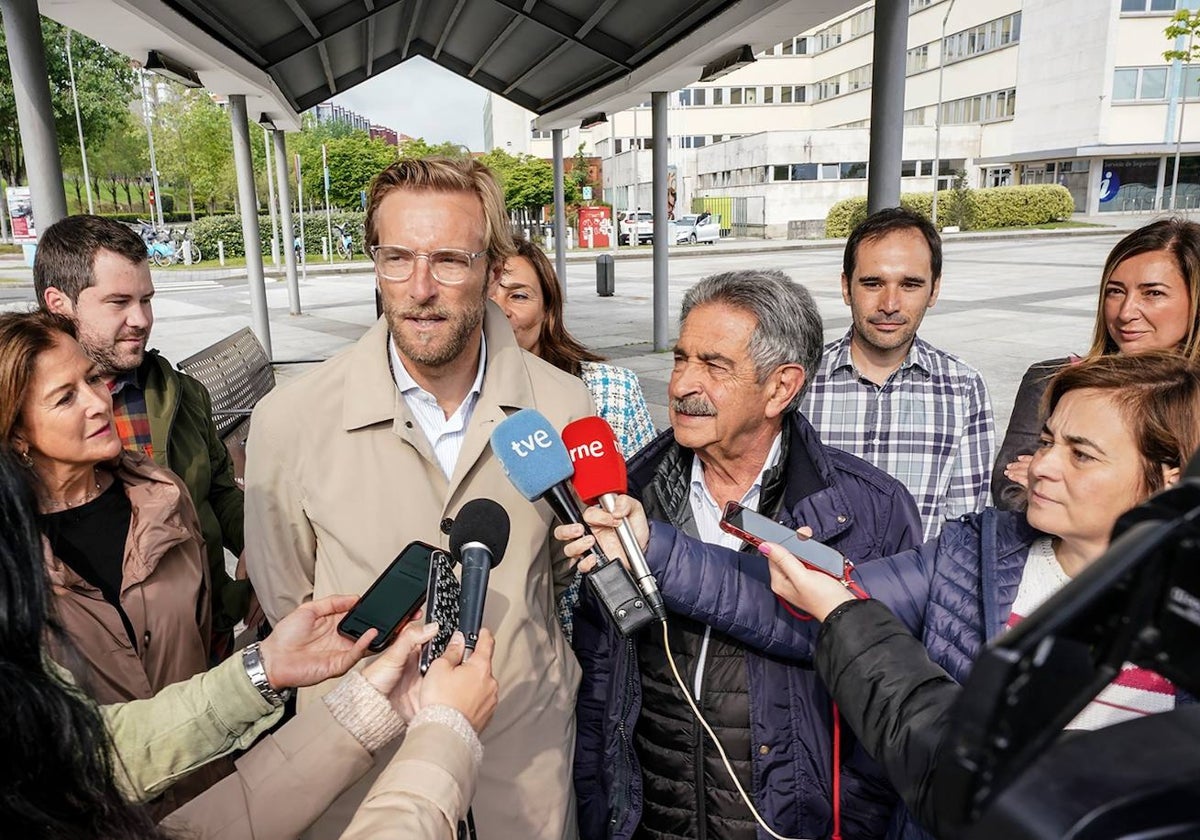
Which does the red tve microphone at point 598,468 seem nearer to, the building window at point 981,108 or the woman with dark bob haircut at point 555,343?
the woman with dark bob haircut at point 555,343

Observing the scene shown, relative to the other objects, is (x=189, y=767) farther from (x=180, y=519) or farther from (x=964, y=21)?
(x=964, y=21)

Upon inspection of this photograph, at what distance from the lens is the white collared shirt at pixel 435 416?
2.21 m

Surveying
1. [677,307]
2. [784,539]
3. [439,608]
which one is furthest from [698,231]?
[439,608]

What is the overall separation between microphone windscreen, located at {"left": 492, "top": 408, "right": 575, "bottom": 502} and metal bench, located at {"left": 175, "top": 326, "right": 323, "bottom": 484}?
2763 mm

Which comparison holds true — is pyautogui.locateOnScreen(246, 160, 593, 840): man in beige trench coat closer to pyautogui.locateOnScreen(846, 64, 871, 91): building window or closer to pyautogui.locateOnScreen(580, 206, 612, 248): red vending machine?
pyautogui.locateOnScreen(580, 206, 612, 248): red vending machine

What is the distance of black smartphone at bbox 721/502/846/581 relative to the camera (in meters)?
1.63

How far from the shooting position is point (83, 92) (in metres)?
33.8

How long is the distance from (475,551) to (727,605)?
65 cm

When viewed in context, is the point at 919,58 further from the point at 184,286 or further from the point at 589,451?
the point at 589,451

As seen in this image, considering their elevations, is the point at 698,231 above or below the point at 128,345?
above

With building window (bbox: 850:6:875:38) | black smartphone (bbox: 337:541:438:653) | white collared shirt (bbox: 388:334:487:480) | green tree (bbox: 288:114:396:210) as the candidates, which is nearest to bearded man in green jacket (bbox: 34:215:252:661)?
white collared shirt (bbox: 388:334:487:480)

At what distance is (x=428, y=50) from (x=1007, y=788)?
12.4 metres

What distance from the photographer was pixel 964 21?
163 feet

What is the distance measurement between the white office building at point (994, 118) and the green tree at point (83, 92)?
2055 cm
